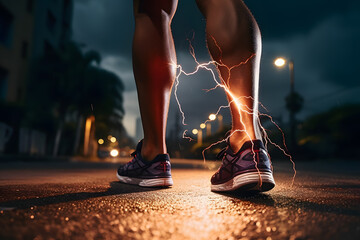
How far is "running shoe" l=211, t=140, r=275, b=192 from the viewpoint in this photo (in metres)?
1.38

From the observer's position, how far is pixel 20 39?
1922 centimetres

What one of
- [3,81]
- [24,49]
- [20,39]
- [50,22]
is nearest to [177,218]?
[3,81]

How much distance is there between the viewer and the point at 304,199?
127 cm

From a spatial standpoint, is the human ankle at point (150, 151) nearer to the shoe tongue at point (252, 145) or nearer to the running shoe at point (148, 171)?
the running shoe at point (148, 171)

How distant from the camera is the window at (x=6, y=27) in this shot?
17.7 m

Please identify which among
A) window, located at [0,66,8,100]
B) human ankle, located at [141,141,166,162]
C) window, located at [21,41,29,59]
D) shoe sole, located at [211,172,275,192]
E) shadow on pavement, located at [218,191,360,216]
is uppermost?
window, located at [21,41,29,59]

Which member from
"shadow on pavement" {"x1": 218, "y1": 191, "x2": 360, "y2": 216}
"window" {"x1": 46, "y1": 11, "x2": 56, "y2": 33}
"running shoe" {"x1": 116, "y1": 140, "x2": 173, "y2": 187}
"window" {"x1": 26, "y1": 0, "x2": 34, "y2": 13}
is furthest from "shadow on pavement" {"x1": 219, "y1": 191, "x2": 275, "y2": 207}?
"window" {"x1": 46, "y1": 11, "x2": 56, "y2": 33}

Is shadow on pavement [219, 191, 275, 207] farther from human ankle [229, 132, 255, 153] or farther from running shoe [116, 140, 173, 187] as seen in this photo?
running shoe [116, 140, 173, 187]

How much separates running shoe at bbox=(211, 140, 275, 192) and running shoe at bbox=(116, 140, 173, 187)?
1.10ft

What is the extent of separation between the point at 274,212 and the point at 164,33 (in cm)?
129

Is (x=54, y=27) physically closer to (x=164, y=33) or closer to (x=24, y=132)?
(x=24, y=132)

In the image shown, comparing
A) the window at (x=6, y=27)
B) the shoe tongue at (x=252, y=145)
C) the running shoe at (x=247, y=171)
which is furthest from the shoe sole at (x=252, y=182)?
the window at (x=6, y=27)

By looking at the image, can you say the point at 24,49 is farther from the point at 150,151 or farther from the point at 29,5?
the point at 150,151

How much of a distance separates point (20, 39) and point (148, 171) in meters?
20.3
